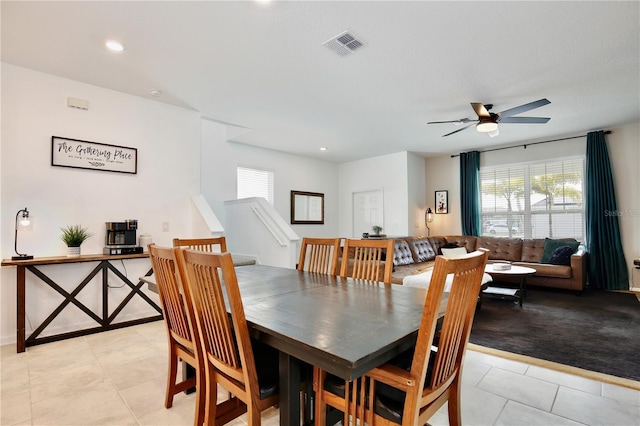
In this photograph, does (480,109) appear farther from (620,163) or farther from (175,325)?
(175,325)

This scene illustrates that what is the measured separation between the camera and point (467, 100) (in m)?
3.98

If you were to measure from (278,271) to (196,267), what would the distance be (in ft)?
4.04

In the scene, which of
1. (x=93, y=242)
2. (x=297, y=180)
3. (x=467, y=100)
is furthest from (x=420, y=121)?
(x=93, y=242)

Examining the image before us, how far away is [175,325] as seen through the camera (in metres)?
1.81

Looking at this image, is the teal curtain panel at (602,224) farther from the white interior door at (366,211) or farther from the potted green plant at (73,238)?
the potted green plant at (73,238)

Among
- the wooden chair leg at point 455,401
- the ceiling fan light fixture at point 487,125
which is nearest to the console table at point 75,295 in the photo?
the wooden chair leg at point 455,401

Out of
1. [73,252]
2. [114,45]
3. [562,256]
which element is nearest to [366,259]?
[114,45]

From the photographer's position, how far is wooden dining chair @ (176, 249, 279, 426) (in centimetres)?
119

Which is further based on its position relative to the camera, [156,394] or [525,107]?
[525,107]

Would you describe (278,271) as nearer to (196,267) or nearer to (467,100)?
(196,267)

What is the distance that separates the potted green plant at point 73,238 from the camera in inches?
128

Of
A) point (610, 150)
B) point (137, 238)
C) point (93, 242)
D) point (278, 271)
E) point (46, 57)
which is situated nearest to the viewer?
point (278, 271)

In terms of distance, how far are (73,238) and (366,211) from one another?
564cm

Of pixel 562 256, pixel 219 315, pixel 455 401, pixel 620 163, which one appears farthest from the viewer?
pixel 620 163
